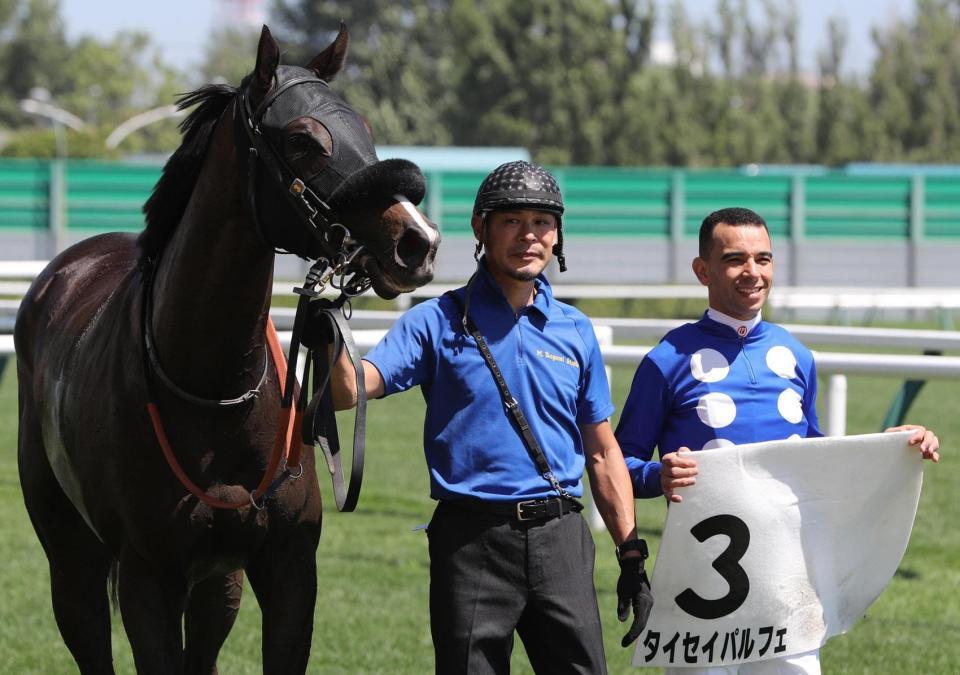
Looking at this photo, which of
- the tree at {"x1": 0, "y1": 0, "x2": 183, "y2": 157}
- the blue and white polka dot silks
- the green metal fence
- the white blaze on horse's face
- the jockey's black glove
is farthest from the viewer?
the tree at {"x1": 0, "y1": 0, "x2": 183, "y2": 157}

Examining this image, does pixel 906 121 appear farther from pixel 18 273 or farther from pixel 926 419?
pixel 18 273

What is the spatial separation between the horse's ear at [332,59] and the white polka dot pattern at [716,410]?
1.26m

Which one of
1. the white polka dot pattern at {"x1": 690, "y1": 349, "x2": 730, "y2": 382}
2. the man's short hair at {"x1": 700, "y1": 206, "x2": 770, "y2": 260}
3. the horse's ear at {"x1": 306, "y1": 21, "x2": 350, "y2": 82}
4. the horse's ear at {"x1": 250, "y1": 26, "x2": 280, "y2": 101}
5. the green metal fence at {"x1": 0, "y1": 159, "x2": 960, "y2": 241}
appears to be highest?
the green metal fence at {"x1": 0, "y1": 159, "x2": 960, "y2": 241}

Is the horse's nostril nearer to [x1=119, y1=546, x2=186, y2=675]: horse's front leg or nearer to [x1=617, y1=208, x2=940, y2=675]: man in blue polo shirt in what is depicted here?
[x1=617, y1=208, x2=940, y2=675]: man in blue polo shirt

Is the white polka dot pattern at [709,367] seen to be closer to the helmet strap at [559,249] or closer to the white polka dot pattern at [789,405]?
the white polka dot pattern at [789,405]

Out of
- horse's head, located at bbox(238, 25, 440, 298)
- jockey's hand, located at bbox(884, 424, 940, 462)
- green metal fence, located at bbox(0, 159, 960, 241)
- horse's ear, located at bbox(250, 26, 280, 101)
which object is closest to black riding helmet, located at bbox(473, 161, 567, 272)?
horse's head, located at bbox(238, 25, 440, 298)

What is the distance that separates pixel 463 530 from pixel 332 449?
0.36 m

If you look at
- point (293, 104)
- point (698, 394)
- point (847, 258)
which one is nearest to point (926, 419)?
point (698, 394)

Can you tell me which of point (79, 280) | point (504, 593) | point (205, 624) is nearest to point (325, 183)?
point (504, 593)

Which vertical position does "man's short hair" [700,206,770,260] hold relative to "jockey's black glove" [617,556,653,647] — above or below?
above

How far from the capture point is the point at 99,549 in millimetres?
4879

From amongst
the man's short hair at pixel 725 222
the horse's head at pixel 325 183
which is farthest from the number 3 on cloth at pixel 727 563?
the horse's head at pixel 325 183

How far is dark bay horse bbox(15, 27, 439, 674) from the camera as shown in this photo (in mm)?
3496

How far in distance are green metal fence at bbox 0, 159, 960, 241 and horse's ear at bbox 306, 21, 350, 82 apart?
19658 millimetres
